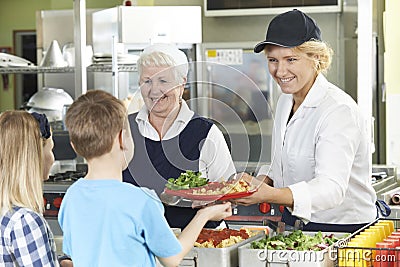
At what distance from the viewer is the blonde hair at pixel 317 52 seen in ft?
8.59

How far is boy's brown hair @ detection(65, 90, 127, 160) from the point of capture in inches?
83.8

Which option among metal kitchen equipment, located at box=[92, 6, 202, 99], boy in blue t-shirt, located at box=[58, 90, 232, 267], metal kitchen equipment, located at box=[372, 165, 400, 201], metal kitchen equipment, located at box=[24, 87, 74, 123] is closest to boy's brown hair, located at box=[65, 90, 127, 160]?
boy in blue t-shirt, located at box=[58, 90, 232, 267]

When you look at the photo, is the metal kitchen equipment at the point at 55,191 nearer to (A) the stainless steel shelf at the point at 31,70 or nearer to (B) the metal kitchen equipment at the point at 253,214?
(A) the stainless steel shelf at the point at 31,70

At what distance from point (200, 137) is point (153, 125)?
6.2 inches

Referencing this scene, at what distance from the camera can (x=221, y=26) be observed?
20.7 feet

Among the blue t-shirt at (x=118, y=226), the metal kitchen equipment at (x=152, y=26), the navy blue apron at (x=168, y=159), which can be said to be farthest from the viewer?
the metal kitchen equipment at (x=152, y=26)

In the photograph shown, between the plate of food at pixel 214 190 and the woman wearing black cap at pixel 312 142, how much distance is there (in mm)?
41

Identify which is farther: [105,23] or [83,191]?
[105,23]

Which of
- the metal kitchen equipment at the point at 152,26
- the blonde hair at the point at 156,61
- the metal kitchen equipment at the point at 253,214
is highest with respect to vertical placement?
the metal kitchen equipment at the point at 152,26

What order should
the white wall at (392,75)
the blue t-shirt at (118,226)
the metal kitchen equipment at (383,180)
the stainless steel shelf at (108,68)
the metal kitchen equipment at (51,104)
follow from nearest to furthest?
the blue t-shirt at (118,226), the metal kitchen equipment at (383,180), the stainless steel shelf at (108,68), the metal kitchen equipment at (51,104), the white wall at (392,75)

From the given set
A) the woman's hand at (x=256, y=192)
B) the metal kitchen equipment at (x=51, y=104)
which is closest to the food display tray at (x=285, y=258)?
the woman's hand at (x=256, y=192)

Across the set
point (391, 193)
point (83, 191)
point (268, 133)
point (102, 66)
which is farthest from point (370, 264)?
point (102, 66)

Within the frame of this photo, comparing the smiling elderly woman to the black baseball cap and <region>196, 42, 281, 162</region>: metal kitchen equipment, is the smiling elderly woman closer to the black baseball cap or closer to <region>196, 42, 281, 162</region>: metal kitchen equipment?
<region>196, 42, 281, 162</region>: metal kitchen equipment

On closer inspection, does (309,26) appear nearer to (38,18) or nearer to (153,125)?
(153,125)
